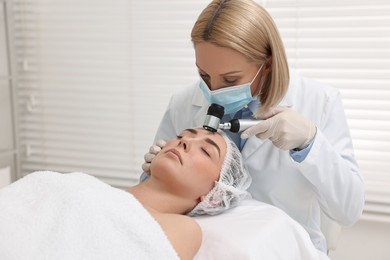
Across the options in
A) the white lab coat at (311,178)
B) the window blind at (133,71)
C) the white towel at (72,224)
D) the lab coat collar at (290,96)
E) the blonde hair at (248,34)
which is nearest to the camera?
the white towel at (72,224)

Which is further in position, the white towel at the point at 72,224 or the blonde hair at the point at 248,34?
the blonde hair at the point at 248,34

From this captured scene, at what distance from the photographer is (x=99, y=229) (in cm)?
100

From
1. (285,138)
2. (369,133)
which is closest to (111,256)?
(285,138)

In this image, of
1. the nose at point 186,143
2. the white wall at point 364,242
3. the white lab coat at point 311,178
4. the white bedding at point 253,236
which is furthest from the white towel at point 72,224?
the white wall at point 364,242

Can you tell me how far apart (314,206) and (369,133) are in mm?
624

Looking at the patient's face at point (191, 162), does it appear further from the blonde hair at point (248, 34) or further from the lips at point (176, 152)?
the blonde hair at point (248, 34)

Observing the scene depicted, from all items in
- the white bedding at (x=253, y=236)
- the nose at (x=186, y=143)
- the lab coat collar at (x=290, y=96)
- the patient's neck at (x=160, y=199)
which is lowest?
the white bedding at (x=253, y=236)

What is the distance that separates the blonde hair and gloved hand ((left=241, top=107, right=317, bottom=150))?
0.08m

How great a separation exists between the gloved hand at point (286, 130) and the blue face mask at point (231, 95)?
10cm

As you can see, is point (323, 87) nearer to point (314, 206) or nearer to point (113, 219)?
point (314, 206)

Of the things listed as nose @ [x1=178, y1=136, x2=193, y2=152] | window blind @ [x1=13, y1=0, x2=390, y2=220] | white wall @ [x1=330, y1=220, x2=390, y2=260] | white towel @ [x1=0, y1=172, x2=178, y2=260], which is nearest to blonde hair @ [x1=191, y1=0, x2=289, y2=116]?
nose @ [x1=178, y1=136, x2=193, y2=152]

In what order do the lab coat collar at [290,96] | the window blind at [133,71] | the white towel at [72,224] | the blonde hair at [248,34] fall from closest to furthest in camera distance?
1. the white towel at [72,224]
2. the blonde hair at [248,34]
3. the lab coat collar at [290,96]
4. the window blind at [133,71]

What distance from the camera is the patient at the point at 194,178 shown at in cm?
134

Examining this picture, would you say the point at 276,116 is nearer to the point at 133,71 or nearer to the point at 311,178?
the point at 311,178
